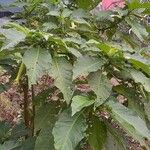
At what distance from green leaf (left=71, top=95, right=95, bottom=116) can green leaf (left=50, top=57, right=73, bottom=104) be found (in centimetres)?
5

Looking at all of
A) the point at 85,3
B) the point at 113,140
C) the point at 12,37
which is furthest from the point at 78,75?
the point at 85,3

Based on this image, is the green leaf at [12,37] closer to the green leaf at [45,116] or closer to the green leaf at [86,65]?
the green leaf at [86,65]

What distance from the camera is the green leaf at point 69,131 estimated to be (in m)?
1.56

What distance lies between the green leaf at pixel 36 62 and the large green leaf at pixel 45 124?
0.27 meters

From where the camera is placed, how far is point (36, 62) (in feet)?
5.23

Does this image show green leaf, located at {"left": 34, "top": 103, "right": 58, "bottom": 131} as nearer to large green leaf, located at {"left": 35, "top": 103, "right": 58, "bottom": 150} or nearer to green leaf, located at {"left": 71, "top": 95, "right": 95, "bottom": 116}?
large green leaf, located at {"left": 35, "top": 103, "right": 58, "bottom": 150}

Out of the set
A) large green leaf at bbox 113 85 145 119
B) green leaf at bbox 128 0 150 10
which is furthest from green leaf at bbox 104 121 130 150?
green leaf at bbox 128 0 150 10

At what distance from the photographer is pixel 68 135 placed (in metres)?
1.58

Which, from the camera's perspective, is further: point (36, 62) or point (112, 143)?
point (112, 143)

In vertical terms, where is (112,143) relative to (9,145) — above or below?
above

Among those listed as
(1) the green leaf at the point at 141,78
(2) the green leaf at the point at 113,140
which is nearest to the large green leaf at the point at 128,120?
(1) the green leaf at the point at 141,78

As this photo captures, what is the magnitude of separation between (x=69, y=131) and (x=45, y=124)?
0.84ft

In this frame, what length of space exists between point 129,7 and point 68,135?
28.1 inches

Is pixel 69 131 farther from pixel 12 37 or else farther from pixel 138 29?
pixel 138 29
